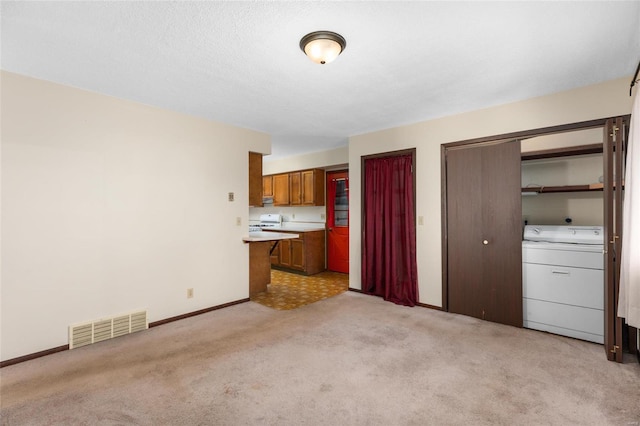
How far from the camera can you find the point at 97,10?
5.88 feet

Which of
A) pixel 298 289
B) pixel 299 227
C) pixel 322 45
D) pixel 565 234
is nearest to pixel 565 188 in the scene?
pixel 565 234

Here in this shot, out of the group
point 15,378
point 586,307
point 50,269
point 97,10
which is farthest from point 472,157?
point 15,378

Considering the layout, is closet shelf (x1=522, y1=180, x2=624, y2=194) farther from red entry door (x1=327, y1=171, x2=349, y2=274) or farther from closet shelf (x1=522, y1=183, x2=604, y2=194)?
red entry door (x1=327, y1=171, x2=349, y2=274)

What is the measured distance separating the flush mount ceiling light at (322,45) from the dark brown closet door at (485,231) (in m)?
2.22

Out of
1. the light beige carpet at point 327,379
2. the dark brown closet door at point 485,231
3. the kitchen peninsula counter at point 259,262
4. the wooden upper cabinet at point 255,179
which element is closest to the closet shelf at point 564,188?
the dark brown closet door at point 485,231

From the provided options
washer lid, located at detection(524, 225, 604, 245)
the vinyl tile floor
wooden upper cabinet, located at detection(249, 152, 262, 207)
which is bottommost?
the vinyl tile floor

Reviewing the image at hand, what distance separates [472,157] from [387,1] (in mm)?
2352

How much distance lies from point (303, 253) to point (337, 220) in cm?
98

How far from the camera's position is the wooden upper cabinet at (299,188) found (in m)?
6.15

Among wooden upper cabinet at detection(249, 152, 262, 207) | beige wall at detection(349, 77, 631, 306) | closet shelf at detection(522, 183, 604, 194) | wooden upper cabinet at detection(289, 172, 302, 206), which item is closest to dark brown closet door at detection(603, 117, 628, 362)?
beige wall at detection(349, 77, 631, 306)

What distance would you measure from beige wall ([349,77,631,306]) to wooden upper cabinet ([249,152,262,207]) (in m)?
1.39

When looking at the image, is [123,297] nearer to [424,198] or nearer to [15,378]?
[15,378]

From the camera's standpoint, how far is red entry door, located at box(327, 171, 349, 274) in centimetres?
611

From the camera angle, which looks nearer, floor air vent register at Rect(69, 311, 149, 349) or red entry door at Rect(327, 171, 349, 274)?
floor air vent register at Rect(69, 311, 149, 349)
